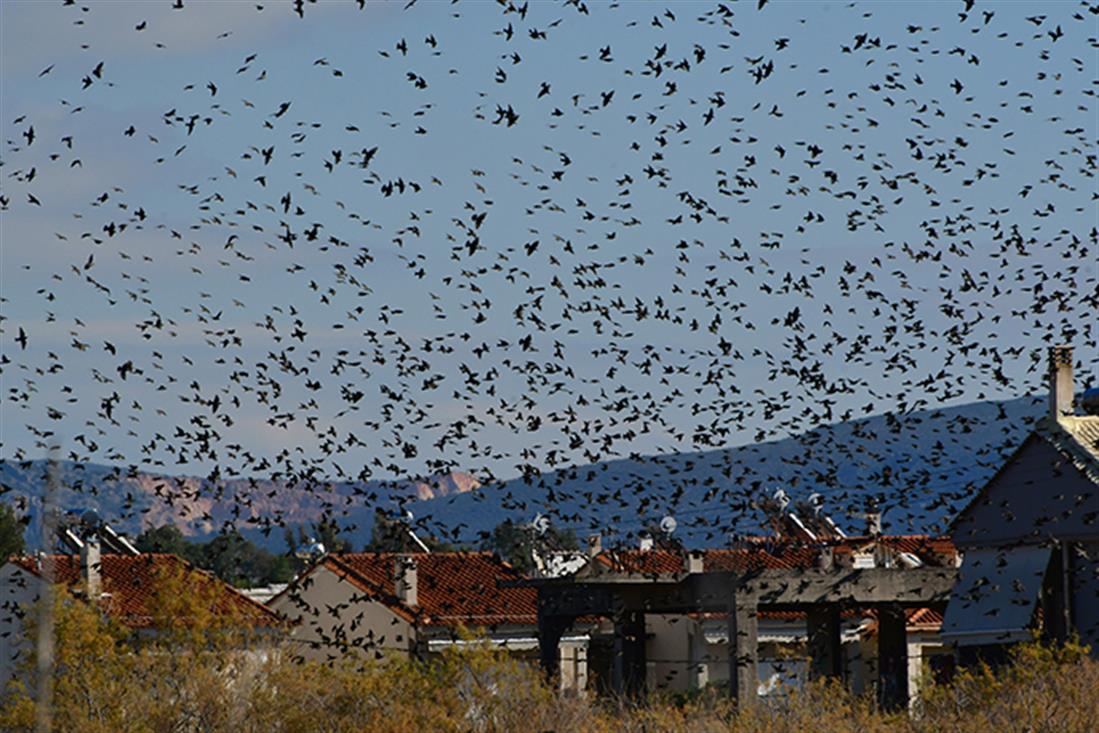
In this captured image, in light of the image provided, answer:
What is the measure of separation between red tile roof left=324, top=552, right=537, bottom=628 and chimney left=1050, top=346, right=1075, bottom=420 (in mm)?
17387

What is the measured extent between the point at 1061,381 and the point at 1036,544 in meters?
6.58

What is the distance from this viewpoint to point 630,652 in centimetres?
5584

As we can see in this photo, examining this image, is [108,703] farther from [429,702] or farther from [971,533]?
[971,533]

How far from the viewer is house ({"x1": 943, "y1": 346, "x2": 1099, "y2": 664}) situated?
50.5m

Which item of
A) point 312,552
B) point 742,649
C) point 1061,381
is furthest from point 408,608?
point 742,649

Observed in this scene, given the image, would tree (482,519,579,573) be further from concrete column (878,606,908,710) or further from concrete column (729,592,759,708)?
concrete column (878,606,908,710)

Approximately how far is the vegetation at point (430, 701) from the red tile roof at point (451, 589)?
51.9 ft

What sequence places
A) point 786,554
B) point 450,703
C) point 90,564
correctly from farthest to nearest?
point 786,554 → point 90,564 → point 450,703

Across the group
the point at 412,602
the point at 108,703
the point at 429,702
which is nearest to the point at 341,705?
the point at 429,702

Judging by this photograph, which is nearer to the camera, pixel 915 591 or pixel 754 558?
pixel 915 591

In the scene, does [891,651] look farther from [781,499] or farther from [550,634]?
[781,499]

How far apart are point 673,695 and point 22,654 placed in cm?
1759

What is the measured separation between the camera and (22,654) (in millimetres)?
58375

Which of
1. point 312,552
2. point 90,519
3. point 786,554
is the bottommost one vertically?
point 312,552
